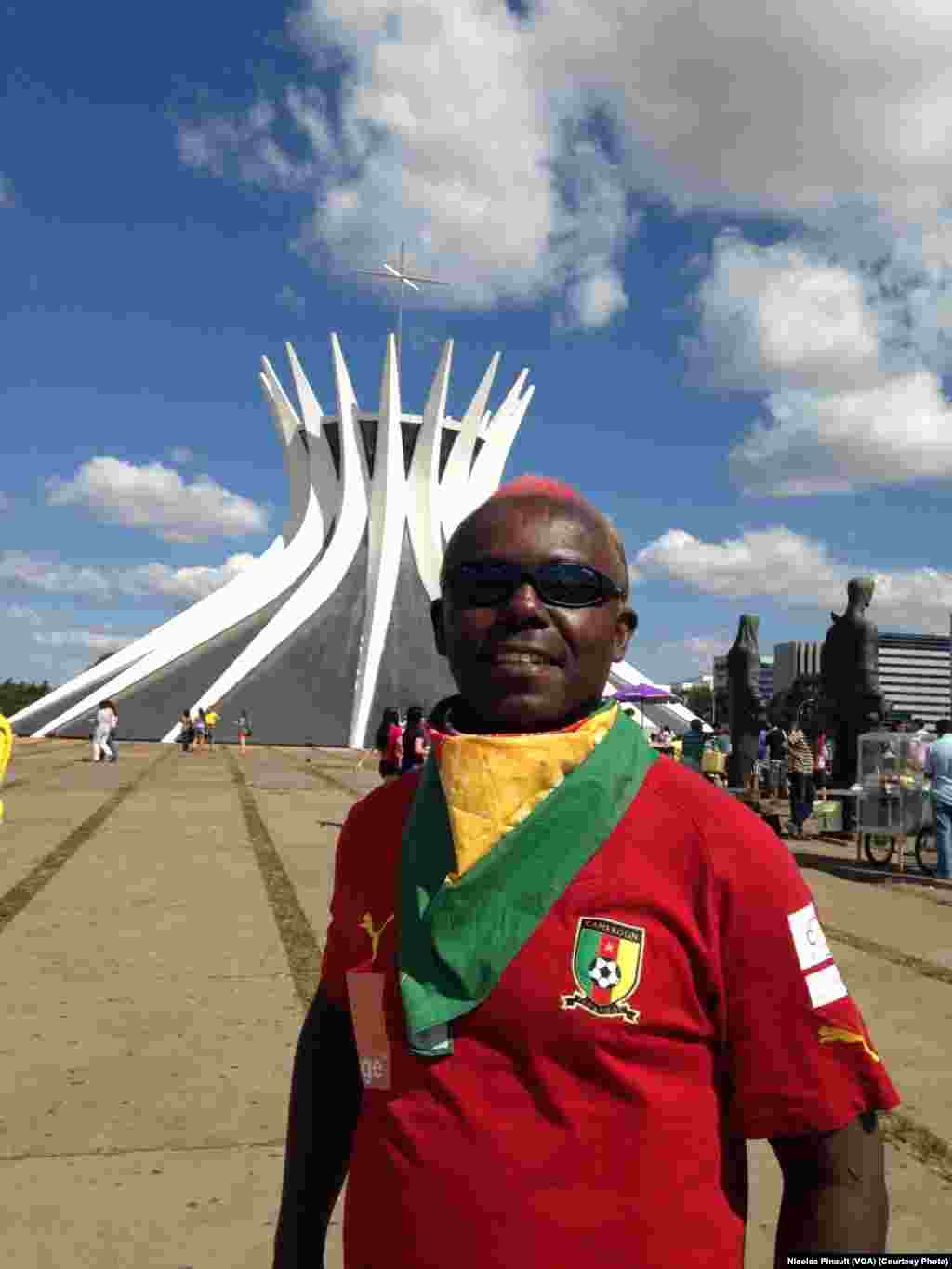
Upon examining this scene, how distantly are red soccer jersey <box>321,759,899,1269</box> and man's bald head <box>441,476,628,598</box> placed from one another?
1.23 feet

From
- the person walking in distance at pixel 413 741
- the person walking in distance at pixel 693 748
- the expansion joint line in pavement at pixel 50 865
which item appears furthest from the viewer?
the person walking in distance at pixel 693 748

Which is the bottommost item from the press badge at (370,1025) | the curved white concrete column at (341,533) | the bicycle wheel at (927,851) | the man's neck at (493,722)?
the bicycle wheel at (927,851)

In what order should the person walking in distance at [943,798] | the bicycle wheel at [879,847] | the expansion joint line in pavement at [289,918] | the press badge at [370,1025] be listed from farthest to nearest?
the bicycle wheel at [879,847], the person walking in distance at [943,798], the expansion joint line in pavement at [289,918], the press badge at [370,1025]

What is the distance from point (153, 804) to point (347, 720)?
585 inches

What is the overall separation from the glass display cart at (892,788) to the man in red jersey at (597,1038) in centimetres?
751

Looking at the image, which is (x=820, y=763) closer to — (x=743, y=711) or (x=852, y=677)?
(x=743, y=711)

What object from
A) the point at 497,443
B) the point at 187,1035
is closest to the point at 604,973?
the point at 187,1035

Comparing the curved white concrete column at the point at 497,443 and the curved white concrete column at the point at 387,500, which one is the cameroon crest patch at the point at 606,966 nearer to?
→ the curved white concrete column at the point at 387,500

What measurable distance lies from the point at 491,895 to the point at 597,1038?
0.58 feet

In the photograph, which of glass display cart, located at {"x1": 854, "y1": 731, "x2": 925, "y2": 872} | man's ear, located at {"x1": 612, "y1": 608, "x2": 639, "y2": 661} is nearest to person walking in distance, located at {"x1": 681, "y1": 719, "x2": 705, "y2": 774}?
glass display cart, located at {"x1": 854, "y1": 731, "x2": 925, "y2": 872}

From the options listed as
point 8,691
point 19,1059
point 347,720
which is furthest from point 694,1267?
point 8,691

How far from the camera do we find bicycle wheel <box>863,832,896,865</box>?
8.47 meters

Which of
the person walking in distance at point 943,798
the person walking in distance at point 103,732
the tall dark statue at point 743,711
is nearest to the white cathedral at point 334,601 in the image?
the person walking in distance at point 103,732

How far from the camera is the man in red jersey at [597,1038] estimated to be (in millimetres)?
1031
